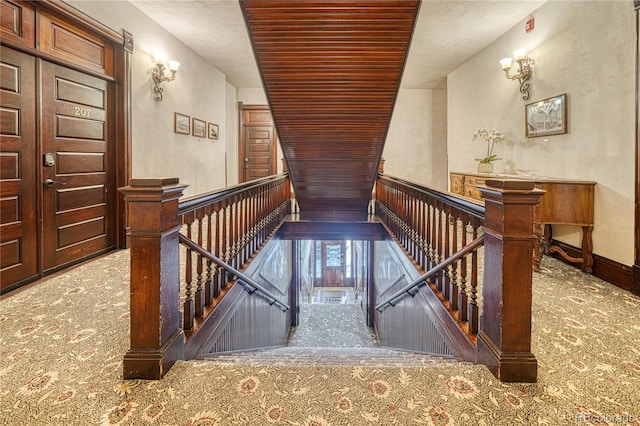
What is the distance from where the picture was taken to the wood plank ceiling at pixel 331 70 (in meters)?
2.20

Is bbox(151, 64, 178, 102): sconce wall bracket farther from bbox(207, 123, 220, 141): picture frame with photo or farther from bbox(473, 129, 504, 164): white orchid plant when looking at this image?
bbox(473, 129, 504, 164): white orchid plant

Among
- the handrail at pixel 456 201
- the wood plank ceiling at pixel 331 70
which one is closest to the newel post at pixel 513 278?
the handrail at pixel 456 201

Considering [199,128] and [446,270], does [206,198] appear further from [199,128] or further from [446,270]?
[199,128]

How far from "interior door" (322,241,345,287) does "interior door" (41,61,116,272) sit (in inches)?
286

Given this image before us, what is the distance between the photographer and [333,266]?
10688 mm

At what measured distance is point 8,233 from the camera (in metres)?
2.63

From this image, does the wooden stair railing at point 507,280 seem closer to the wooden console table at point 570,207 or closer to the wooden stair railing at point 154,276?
the wooden stair railing at point 154,276

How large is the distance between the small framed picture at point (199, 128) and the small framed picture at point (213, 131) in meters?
0.17

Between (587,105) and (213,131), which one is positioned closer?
(587,105)

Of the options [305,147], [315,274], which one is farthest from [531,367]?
[315,274]

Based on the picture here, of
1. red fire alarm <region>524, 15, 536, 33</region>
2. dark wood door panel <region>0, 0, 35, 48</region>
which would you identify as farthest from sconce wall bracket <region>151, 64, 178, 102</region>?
red fire alarm <region>524, 15, 536, 33</region>

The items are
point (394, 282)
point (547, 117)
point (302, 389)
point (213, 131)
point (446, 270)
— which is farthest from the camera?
point (213, 131)

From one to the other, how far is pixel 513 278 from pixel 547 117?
3148mm

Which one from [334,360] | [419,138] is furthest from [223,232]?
[419,138]
